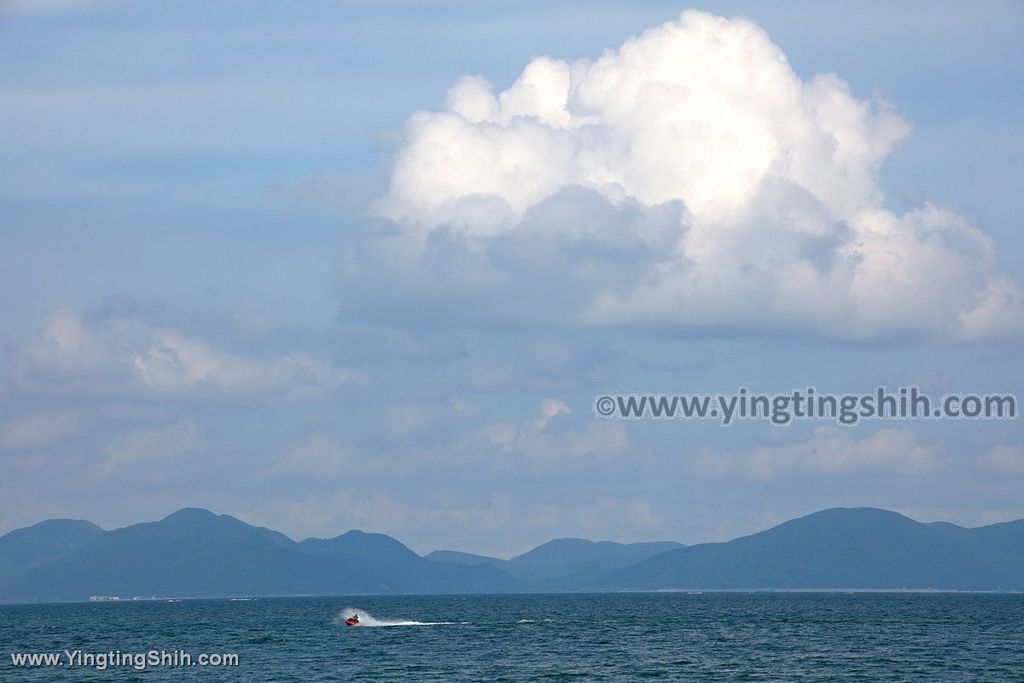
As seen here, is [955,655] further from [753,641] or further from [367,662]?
[367,662]

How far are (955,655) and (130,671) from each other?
10242cm

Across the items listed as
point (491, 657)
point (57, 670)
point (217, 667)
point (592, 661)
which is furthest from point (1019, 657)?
point (57, 670)

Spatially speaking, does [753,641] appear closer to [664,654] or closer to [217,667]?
[664,654]

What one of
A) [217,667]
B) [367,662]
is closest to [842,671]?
[367,662]

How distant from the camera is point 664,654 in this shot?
570ft

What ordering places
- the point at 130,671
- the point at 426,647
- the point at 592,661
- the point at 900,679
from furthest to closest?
the point at 426,647 < the point at 592,661 < the point at 130,671 < the point at 900,679

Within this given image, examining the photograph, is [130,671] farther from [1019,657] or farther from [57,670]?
[1019,657]

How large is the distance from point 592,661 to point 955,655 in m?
47.8

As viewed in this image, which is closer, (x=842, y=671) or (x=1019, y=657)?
(x=842, y=671)

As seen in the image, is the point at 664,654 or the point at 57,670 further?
the point at 664,654

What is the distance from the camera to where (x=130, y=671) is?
503 ft

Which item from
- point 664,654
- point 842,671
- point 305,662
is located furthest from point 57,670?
point 842,671

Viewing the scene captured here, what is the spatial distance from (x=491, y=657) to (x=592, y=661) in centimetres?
1469

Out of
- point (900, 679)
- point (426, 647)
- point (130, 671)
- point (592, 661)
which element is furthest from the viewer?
point (426, 647)
